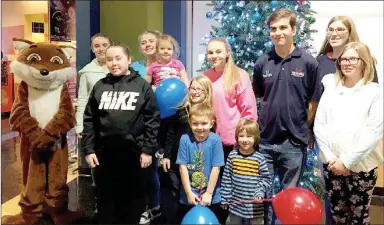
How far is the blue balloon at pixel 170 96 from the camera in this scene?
2779mm

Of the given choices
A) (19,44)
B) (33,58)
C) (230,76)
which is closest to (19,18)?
(19,44)

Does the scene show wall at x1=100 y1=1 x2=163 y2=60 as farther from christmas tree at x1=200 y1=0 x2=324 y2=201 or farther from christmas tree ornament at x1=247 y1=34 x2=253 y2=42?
christmas tree ornament at x1=247 y1=34 x2=253 y2=42

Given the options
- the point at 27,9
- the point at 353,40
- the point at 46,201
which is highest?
the point at 27,9

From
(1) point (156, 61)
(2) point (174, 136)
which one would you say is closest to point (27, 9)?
(1) point (156, 61)

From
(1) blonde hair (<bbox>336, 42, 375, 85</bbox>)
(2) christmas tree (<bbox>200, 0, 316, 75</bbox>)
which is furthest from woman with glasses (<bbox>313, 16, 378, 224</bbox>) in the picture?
(2) christmas tree (<bbox>200, 0, 316, 75</bbox>)

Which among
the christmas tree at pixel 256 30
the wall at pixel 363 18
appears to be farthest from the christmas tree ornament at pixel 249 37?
the wall at pixel 363 18

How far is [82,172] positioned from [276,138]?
68.9 inches

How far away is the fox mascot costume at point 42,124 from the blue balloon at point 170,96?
0.69 meters

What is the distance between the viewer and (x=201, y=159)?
258 centimetres

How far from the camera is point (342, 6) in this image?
17.5ft

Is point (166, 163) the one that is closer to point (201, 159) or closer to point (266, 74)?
point (201, 159)

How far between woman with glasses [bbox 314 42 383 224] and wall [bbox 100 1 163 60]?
1672 mm

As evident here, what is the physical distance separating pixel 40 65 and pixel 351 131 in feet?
6.62

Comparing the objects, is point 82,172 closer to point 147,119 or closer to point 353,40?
point 147,119
